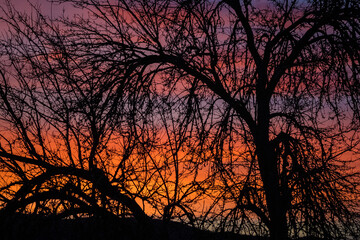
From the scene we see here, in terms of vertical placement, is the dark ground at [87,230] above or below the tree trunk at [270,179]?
below

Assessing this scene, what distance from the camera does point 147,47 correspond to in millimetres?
8305

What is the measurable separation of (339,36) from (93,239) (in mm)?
5906

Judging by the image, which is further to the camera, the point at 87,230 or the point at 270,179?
the point at 270,179

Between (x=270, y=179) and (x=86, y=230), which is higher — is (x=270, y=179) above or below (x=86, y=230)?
above

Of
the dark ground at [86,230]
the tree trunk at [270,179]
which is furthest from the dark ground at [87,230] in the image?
the tree trunk at [270,179]

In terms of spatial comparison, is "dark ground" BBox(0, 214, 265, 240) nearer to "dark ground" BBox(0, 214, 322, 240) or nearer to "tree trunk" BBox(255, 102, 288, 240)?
"dark ground" BBox(0, 214, 322, 240)

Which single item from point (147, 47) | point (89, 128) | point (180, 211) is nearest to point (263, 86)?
point (147, 47)

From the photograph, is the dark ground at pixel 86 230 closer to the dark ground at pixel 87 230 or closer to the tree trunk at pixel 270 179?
the dark ground at pixel 87 230

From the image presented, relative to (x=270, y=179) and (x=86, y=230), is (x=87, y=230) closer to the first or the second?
(x=86, y=230)

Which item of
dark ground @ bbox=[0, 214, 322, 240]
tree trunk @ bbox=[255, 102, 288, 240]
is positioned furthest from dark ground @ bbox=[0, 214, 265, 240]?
tree trunk @ bbox=[255, 102, 288, 240]

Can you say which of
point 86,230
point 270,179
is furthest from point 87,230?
point 270,179

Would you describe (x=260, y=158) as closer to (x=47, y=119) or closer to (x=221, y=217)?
(x=221, y=217)

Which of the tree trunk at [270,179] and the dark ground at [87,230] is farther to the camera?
the tree trunk at [270,179]

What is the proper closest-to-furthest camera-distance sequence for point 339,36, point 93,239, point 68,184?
point 93,239 → point 68,184 → point 339,36
